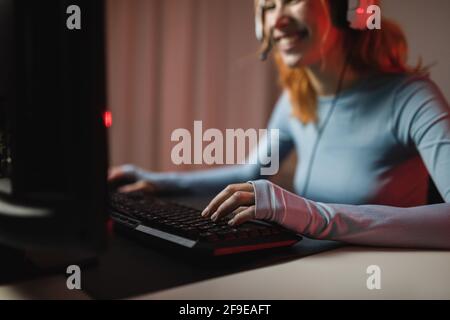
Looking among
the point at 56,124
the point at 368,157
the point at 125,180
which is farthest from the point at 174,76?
the point at 56,124

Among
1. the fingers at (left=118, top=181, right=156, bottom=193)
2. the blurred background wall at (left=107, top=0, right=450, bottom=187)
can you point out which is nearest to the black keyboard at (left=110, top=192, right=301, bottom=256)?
the fingers at (left=118, top=181, right=156, bottom=193)

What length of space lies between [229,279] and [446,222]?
0.29 meters

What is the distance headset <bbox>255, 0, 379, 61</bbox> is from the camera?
65 centimetres

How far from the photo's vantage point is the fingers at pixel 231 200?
1.73 ft

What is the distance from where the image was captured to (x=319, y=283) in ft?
1.41

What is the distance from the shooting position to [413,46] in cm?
83

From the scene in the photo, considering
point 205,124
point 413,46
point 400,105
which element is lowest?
point 205,124

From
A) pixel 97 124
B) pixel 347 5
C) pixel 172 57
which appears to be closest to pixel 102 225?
pixel 97 124

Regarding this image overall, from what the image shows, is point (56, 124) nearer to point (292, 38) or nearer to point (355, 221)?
point (355, 221)

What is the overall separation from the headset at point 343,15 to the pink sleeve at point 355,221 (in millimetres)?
309

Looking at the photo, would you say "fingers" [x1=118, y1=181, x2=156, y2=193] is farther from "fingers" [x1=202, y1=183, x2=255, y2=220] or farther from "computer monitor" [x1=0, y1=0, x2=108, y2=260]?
"computer monitor" [x1=0, y1=0, x2=108, y2=260]

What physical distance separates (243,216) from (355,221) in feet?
0.47

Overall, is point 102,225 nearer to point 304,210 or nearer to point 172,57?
point 304,210

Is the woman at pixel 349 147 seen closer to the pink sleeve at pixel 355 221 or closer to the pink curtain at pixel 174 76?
the pink sleeve at pixel 355 221
